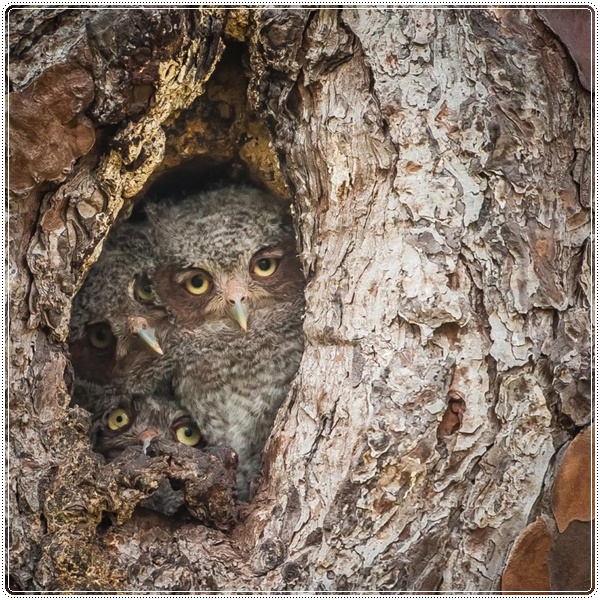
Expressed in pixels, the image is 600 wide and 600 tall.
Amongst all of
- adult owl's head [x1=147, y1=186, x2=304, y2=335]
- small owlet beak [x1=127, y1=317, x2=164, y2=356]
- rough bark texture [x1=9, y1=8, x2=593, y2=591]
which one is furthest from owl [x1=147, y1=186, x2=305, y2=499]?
rough bark texture [x1=9, y1=8, x2=593, y2=591]

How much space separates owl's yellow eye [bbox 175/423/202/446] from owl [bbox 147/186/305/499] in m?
0.05

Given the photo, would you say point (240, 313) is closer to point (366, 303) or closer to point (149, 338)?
point (149, 338)

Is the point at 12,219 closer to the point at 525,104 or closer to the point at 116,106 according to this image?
the point at 116,106

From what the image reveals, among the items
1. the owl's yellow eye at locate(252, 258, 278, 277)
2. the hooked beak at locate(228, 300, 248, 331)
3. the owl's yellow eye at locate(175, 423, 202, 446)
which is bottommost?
the owl's yellow eye at locate(175, 423, 202, 446)

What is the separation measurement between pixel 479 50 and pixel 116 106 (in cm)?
118

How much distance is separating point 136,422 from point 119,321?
A: 1.36ft

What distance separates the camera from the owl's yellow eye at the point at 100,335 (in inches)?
132

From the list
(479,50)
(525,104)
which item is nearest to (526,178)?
(525,104)

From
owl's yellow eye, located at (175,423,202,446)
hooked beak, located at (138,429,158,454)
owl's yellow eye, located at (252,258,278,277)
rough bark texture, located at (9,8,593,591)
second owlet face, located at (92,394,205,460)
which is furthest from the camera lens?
owl's yellow eye, located at (252,258,278,277)

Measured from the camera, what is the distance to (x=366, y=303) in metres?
2.60

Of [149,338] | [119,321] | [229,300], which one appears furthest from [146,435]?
[229,300]

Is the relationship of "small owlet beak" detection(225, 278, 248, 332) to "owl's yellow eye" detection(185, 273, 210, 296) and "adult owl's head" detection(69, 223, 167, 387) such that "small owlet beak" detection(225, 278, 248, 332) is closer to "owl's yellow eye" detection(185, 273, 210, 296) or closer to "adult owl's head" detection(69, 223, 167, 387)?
"owl's yellow eye" detection(185, 273, 210, 296)

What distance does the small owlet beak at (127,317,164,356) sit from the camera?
322 cm

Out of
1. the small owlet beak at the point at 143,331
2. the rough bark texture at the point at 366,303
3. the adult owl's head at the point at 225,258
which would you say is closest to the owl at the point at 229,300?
the adult owl's head at the point at 225,258
